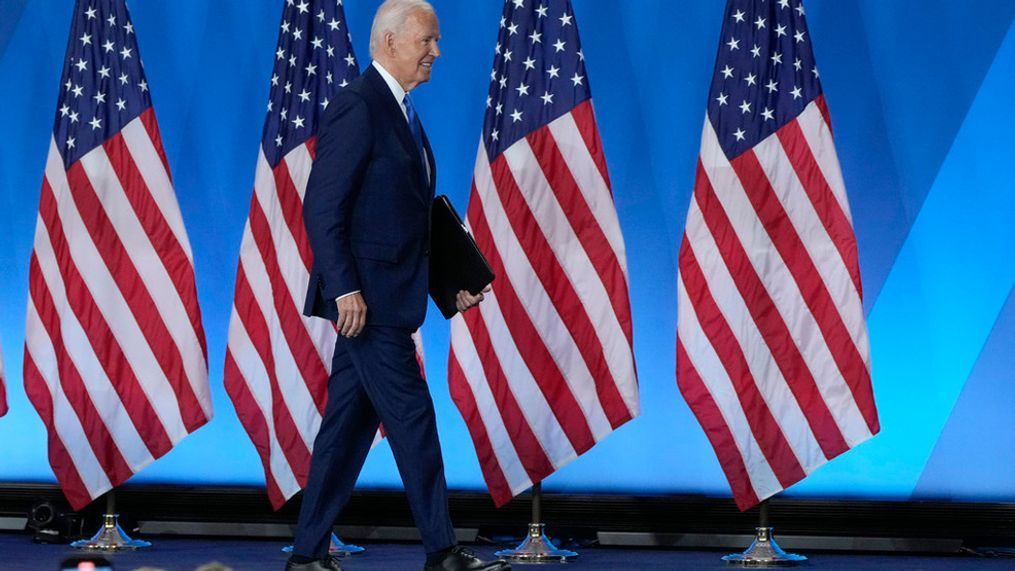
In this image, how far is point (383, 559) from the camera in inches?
190

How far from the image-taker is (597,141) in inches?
190

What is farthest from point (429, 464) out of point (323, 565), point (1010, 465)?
point (1010, 465)

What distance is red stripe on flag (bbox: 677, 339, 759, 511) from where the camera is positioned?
4645 millimetres

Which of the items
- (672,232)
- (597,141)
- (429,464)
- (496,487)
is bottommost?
(496,487)

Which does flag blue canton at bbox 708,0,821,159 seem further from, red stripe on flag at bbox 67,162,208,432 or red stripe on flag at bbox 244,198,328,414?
red stripe on flag at bbox 67,162,208,432

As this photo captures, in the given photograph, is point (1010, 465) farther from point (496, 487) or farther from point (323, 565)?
point (323, 565)

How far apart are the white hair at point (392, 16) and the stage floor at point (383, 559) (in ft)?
5.80

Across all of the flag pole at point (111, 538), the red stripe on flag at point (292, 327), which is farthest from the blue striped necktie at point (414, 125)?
the flag pole at point (111, 538)

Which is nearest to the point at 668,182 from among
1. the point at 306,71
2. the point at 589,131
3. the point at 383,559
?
the point at 589,131

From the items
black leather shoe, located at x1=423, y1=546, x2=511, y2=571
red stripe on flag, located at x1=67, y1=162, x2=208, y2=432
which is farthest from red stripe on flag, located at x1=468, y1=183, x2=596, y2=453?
red stripe on flag, located at x1=67, y1=162, x2=208, y2=432

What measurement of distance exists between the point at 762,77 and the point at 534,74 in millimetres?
788

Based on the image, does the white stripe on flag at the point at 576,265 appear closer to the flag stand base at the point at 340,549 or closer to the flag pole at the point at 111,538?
the flag stand base at the point at 340,549

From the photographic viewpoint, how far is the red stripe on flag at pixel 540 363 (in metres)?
4.76

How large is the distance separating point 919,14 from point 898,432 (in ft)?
5.18
